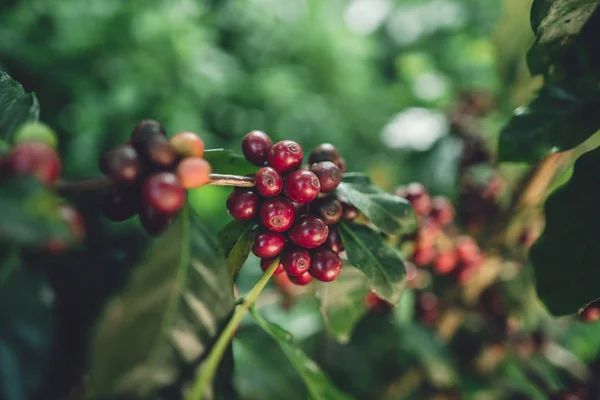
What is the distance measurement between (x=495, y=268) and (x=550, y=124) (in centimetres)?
77

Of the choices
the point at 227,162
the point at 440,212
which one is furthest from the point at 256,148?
the point at 440,212

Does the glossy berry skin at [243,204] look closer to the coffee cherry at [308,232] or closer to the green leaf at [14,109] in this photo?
the coffee cherry at [308,232]

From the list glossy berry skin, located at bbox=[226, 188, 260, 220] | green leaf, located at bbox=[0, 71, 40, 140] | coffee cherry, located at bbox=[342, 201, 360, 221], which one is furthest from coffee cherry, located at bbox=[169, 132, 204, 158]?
coffee cherry, located at bbox=[342, 201, 360, 221]

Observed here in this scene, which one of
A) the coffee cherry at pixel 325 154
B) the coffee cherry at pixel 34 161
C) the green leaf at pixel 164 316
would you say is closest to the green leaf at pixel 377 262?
the coffee cherry at pixel 325 154

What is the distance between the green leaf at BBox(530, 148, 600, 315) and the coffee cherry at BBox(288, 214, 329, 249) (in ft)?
1.57

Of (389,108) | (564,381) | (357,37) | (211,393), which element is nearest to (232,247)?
(211,393)

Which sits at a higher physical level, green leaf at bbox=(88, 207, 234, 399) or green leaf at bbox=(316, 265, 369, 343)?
green leaf at bbox=(88, 207, 234, 399)

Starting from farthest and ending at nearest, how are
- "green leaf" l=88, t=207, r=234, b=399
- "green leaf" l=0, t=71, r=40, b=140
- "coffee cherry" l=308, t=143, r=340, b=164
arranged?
"coffee cherry" l=308, t=143, r=340, b=164 → "green leaf" l=0, t=71, r=40, b=140 → "green leaf" l=88, t=207, r=234, b=399

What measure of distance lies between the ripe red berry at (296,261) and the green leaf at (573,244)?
49 cm

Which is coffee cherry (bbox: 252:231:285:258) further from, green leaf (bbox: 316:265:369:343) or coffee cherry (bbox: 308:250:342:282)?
green leaf (bbox: 316:265:369:343)

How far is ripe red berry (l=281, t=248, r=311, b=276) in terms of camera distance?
67cm

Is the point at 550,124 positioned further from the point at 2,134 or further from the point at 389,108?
the point at 389,108

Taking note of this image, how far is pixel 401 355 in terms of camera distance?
59.5 inches

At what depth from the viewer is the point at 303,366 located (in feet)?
2.22
